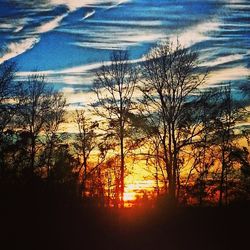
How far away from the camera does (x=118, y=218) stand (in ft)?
93.0

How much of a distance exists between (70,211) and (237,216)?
918 cm

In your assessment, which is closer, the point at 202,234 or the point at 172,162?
the point at 202,234

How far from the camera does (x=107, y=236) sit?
23969mm

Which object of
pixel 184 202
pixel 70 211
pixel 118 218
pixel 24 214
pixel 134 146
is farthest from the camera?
pixel 184 202

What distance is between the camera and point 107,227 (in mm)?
26016

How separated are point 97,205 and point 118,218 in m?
1.67

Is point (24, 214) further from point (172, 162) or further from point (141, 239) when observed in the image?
point (172, 162)

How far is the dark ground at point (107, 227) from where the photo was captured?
851 inches

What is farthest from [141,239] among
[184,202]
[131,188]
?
[131,188]

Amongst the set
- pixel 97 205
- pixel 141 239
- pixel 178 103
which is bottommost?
pixel 141 239

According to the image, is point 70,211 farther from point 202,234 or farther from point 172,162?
point 172,162

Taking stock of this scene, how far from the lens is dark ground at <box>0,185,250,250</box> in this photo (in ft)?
70.9

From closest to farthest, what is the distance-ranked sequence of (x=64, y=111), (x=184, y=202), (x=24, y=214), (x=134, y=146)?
(x=24, y=214) < (x=134, y=146) < (x=184, y=202) < (x=64, y=111)

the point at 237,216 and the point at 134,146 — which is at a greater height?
the point at 134,146
